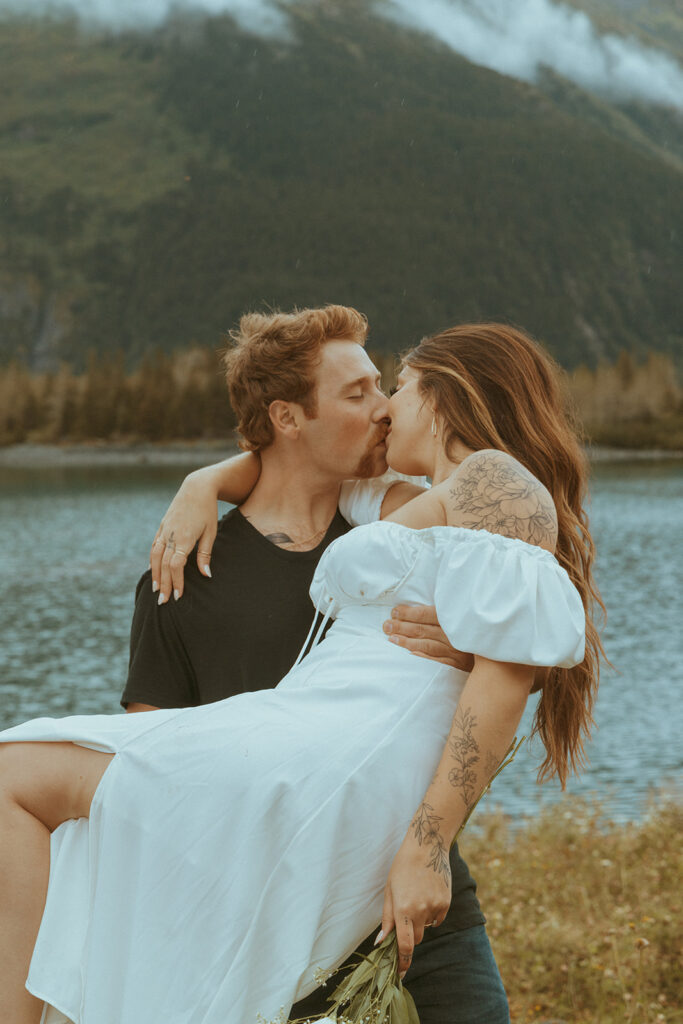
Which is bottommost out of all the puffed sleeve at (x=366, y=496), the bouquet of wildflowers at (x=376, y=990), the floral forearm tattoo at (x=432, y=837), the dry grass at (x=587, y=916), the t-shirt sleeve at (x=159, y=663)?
the dry grass at (x=587, y=916)

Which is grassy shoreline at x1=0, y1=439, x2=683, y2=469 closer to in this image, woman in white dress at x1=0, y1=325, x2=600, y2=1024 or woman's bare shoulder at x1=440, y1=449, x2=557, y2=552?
woman's bare shoulder at x1=440, y1=449, x2=557, y2=552

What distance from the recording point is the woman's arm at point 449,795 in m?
2.06

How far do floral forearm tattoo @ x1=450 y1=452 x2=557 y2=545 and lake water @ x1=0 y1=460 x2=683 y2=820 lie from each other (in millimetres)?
1172

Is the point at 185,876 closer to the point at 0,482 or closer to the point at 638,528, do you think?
the point at 638,528

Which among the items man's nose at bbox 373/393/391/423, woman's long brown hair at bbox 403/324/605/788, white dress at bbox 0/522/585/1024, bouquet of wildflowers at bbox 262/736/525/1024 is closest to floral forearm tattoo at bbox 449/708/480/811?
white dress at bbox 0/522/585/1024

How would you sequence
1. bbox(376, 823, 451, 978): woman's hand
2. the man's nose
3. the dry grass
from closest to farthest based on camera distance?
bbox(376, 823, 451, 978): woman's hand < the man's nose < the dry grass

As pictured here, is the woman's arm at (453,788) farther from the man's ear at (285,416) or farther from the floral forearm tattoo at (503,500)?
the man's ear at (285,416)

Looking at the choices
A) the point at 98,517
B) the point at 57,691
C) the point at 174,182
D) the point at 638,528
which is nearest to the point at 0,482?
the point at 98,517

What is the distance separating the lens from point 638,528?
154 ft

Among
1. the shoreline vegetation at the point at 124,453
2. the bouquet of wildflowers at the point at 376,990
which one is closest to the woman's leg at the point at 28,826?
the bouquet of wildflowers at the point at 376,990

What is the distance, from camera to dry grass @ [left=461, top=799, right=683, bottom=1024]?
15.2 feet

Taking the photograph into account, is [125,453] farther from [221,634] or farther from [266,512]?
[221,634]

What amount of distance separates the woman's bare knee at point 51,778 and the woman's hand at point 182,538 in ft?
2.91

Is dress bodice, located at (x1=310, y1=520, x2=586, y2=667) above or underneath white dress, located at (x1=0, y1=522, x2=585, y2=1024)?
above
